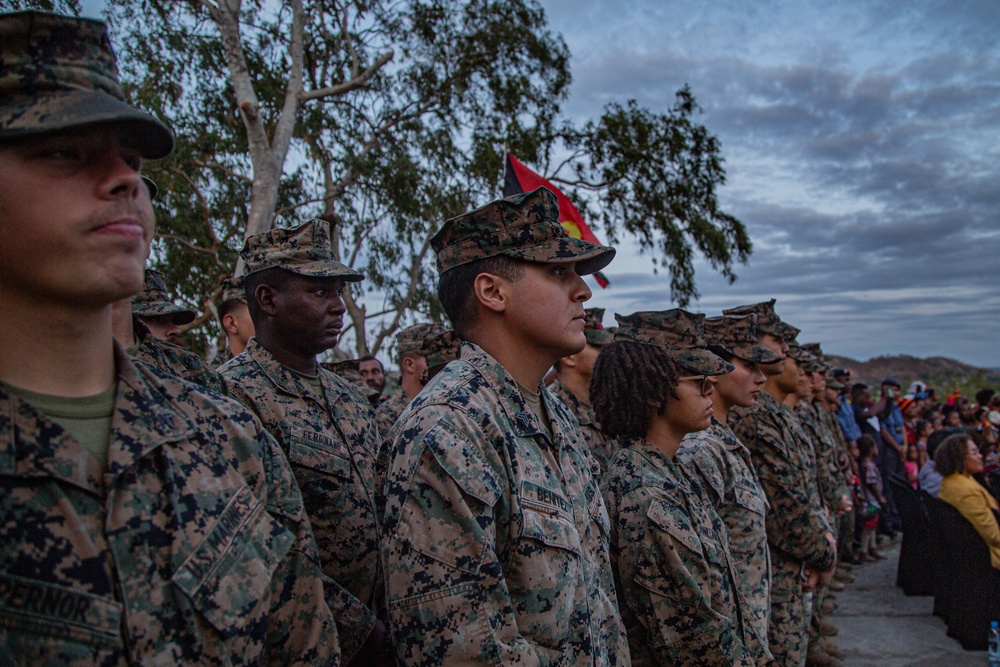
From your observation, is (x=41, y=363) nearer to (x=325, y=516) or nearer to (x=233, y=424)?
→ (x=233, y=424)

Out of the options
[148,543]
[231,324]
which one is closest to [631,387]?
[148,543]

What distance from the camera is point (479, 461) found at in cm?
186

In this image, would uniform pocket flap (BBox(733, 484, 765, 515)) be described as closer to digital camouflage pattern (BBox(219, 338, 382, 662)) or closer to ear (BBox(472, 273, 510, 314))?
digital camouflage pattern (BBox(219, 338, 382, 662))

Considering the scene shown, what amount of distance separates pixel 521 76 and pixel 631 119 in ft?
10.7

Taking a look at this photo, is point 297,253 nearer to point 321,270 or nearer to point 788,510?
point 321,270

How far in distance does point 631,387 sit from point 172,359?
1.88m

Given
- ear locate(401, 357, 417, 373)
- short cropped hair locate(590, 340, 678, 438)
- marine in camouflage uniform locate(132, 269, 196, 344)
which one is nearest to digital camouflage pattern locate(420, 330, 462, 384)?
ear locate(401, 357, 417, 373)

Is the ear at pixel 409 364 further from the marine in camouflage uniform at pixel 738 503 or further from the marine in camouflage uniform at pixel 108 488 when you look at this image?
the marine in camouflage uniform at pixel 108 488

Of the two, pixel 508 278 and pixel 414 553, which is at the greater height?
pixel 508 278

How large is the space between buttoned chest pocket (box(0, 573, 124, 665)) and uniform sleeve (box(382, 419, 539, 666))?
729mm

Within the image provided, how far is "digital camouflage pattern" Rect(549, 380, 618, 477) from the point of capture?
15.5ft

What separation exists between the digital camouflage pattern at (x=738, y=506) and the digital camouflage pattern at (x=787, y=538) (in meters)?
0.94

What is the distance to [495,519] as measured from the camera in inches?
74.3

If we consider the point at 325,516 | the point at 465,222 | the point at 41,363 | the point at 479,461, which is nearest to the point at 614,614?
the point at 479,461
